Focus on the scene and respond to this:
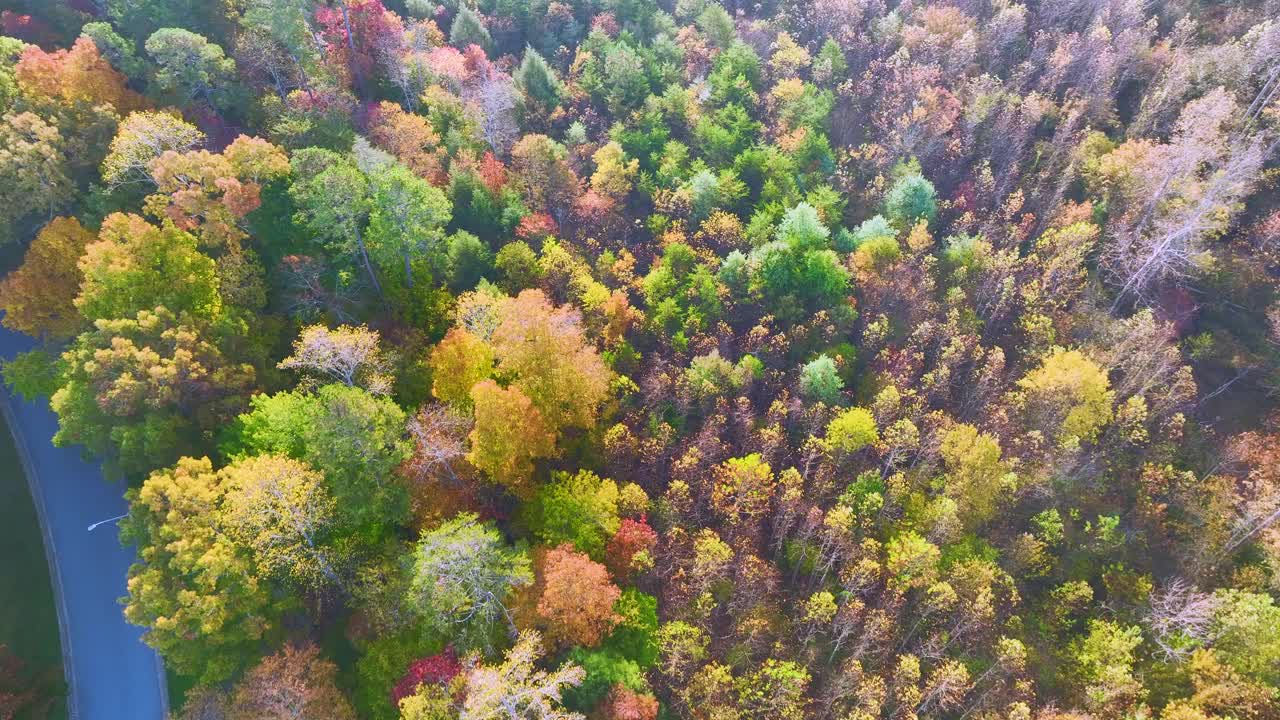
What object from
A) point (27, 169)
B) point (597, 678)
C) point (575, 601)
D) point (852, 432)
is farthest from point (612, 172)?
point (597, 678)

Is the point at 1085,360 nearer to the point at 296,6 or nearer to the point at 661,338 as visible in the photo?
the point at 661,338

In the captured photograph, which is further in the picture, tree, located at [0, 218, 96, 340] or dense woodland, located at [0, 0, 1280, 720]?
tree, located at [0, 218, 96, 340]

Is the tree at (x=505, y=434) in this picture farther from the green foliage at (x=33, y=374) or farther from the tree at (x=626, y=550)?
the green foliage at (x=33, y=374)

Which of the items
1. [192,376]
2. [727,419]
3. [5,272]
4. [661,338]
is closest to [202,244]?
[192,376]

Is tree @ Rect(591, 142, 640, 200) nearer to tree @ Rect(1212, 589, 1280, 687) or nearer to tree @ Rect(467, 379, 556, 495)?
tree @ Rect(467, 379, 556, 495)

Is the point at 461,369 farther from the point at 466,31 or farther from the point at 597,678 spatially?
the point at 466,31

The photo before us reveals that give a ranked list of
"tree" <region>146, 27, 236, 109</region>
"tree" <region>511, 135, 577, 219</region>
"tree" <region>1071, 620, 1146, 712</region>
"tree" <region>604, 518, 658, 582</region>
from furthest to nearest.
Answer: "tree" <region>511, 135, 577, 219</region> → "tree" <region>146, 27, 236, 109</region> → "tree" <region>604, 518, 658, 582</region> → "tree" <region>1071, 620, 1146, 712</region>

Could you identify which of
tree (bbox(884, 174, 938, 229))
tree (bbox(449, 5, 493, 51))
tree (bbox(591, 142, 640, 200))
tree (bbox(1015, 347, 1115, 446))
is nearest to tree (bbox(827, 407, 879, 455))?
tree (bbox(1015, 347, 1115, 446))

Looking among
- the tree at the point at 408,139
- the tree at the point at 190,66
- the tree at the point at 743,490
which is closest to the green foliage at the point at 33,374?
the tree at the point at 190,66
